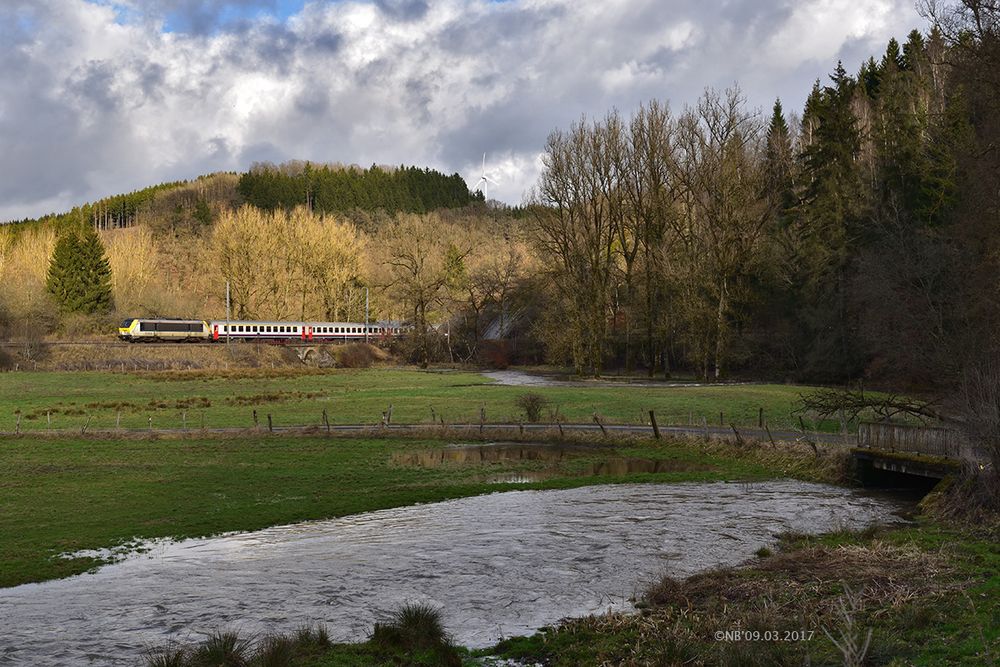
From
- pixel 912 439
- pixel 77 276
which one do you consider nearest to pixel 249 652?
pixel 912 439

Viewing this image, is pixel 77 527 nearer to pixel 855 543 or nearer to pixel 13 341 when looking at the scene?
pixel 855 543

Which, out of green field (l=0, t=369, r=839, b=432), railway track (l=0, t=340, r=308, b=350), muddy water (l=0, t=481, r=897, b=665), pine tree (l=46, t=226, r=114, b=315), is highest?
pine tree (l=46, t=226, r=114, b=315)

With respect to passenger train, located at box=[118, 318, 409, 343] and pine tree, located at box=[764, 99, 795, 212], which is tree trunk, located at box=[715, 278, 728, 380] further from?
passenger train, located at box=[118, 318, 409, 343]

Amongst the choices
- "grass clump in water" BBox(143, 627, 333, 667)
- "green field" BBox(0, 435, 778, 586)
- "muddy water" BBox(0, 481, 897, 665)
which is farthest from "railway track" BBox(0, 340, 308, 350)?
"grass clump in water" BBox(143, 627, 333, 667)

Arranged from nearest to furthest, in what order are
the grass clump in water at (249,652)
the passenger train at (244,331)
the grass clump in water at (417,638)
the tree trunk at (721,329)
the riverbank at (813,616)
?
1. the riverbank at (813,616)
2. the grass clump in water at (249,652)
3. the grass clump in water at (417,638)
4. the tree trunk at (721,329)
5. the passenger train at (244,331)

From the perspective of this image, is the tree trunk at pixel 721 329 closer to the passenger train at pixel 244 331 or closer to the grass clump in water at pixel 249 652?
the passenger train at pixel 244 331

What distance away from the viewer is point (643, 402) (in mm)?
53969

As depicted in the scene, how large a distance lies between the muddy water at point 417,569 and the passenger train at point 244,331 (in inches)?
3263

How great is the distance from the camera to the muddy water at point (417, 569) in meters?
13.3

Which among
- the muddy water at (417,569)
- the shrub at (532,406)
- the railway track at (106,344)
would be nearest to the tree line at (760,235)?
the shrub at (532,406)

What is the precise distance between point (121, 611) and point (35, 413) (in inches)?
1579

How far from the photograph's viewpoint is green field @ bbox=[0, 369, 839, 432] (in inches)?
1802

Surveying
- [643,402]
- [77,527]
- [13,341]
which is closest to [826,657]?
[77,527]

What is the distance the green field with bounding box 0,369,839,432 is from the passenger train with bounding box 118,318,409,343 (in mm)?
17771
